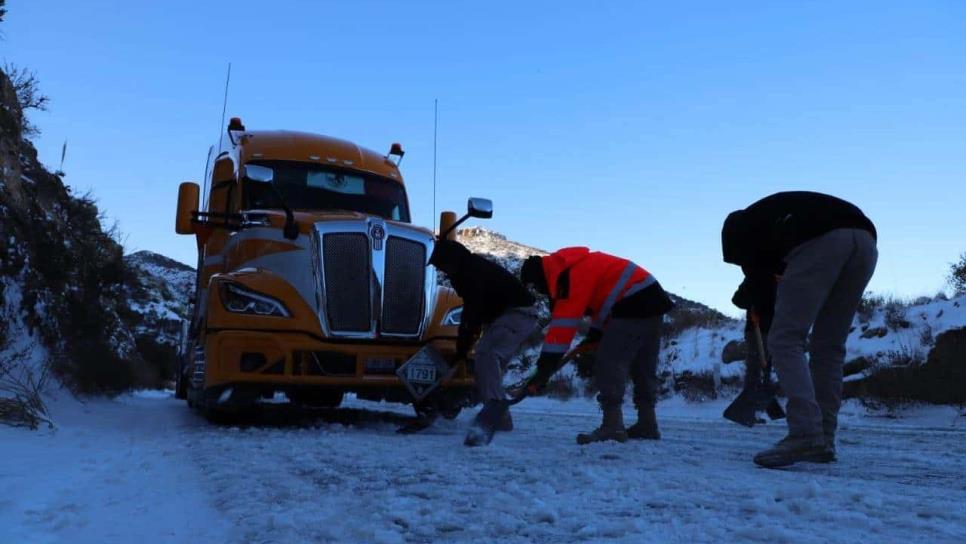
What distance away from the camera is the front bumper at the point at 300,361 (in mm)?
6121

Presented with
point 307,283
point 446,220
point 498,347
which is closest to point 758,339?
point 498,347

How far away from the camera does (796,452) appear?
4.02 meters

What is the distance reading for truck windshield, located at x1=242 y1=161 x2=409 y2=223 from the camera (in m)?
7.65

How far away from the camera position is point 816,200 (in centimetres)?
422

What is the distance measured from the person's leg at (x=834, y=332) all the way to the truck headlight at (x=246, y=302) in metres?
4.14

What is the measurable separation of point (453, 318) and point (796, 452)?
3.75m

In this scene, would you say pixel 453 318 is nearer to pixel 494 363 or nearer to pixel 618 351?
pixel 494 363

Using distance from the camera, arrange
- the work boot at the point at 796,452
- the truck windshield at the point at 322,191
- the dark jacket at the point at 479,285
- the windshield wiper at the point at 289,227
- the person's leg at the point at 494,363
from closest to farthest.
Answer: the work boot at the point at 796,452 < the person's leg at the point at 494,363 < the dark jacket at the point at 479,285 < the windshield wiper at the point at 289,227 < the truck windshield at the point at 322,191

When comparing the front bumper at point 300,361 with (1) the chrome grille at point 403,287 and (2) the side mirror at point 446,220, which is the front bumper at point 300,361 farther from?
(2) the side mirror at point 446,220

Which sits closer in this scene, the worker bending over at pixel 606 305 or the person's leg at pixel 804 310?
the person's leg at pixel 804 310

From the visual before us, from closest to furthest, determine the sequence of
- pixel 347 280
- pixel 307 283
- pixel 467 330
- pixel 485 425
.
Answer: pixel 485 425 → pixel 467 330 → pixel 307 283 → pixel 347 280

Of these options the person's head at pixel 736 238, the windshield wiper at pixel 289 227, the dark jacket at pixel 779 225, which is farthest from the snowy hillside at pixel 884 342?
the windshield wiper at pixel 289 227

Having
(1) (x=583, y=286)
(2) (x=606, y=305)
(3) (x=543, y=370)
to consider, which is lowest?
(3) (x=543, y=370)

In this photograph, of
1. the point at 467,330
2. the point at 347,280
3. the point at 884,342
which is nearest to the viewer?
the point at 467,330
